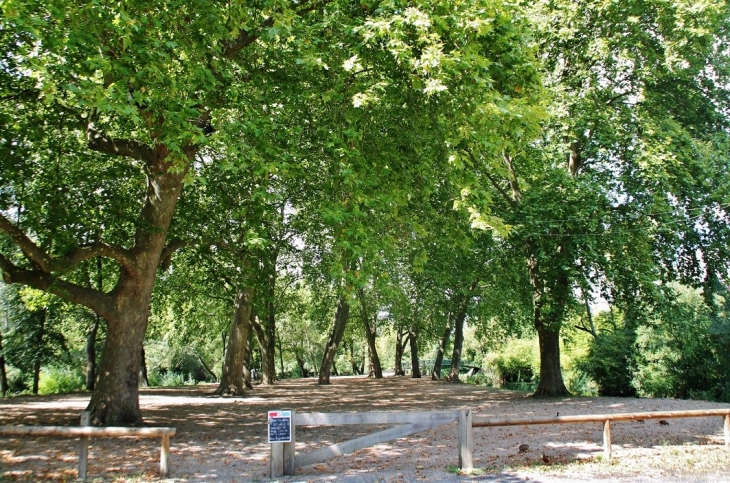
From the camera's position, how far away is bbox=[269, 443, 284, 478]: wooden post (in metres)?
6.78

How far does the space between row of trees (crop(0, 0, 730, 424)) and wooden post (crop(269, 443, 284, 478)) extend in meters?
2.95

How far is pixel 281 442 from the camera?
683 centimetres

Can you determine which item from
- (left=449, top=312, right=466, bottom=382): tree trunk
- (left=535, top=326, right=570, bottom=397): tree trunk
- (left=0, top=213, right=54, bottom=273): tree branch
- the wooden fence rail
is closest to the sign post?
the wooden fence rail

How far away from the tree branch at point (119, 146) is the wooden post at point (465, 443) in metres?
8.34

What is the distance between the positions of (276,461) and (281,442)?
255mm

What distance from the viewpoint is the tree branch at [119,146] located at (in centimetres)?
1116

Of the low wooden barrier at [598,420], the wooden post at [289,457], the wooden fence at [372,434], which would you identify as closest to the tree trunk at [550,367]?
the low wooden barrier at [598,420]

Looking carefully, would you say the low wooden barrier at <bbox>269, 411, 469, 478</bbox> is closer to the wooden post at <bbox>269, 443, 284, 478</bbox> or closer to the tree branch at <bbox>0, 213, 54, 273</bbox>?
the wooden post at <bbox>269, 443, 284, 478</bbox>

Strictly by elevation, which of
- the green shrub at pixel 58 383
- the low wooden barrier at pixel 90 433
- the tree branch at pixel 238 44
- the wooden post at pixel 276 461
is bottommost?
the green shrub at pixel 58 383

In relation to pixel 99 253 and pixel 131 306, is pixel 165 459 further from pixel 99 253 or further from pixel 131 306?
pixel 99 253

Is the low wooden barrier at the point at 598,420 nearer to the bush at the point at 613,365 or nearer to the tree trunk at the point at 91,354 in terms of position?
the bush at the point at 613,365

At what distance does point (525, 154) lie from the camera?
16.6 m

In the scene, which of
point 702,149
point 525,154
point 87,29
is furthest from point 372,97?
point 702,149

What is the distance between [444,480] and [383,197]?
16.0 feet
